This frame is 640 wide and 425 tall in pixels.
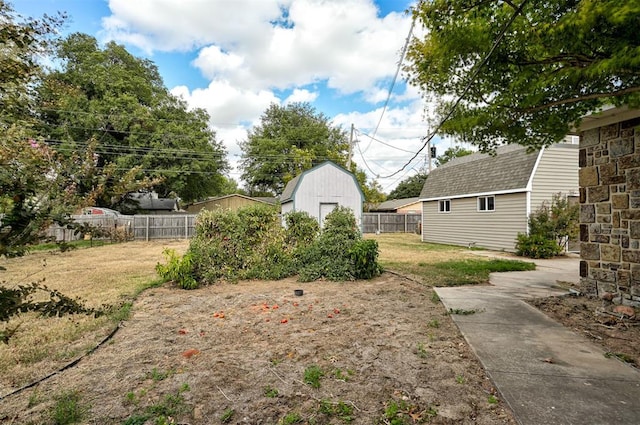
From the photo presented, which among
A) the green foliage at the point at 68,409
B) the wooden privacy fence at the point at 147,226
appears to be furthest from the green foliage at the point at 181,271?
the wooden privacy fence at the point at 147,226

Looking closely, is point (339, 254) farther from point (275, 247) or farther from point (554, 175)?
point (554, 175)

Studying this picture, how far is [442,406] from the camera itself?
88.5 inches

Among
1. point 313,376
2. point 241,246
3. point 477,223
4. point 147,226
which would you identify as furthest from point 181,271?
point 147,226

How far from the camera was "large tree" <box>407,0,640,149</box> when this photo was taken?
3.00m

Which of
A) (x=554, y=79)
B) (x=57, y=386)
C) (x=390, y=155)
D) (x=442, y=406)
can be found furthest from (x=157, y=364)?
(x=390, y=155)

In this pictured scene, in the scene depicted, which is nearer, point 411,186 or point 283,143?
point 283,143

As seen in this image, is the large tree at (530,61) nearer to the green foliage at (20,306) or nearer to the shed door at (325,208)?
the green foliage at (20,306)

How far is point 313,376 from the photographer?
8.68 feet

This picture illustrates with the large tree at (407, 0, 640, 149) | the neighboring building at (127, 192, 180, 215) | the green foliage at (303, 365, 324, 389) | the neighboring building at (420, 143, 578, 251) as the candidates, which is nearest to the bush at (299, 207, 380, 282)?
the large tree at (407, 0, 640, 149)

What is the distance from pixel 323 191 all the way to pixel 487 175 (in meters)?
7.05

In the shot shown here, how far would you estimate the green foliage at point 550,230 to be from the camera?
10.7 metres

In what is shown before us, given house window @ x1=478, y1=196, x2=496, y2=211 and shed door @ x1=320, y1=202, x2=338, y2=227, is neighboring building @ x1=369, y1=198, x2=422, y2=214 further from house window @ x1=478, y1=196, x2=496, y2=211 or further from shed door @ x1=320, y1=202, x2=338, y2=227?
shed door @ x1=320, y1=202, x2=338, y2=227

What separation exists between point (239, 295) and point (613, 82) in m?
5.96

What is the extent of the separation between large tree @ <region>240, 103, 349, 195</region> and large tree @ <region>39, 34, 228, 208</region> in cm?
868
